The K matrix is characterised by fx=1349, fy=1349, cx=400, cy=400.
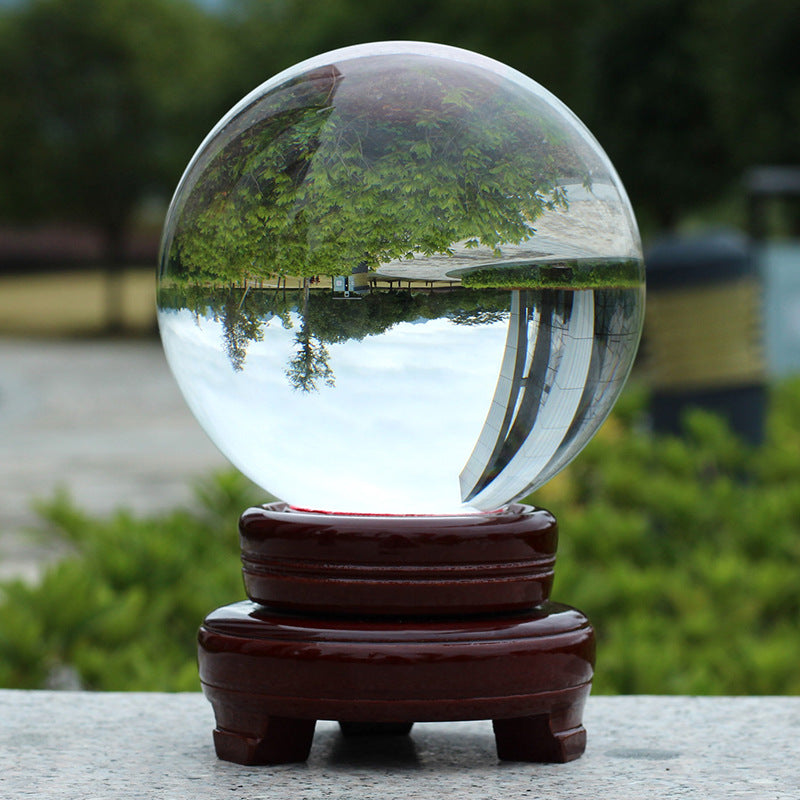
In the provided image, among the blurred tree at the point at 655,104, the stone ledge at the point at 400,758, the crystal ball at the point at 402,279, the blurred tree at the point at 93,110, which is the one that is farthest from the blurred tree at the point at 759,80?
the crystal ball at the point at 402,279

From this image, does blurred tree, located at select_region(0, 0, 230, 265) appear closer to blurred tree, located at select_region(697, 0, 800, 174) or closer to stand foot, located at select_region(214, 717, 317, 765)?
blurred tree, located at select_region(697, 0, 800, 174)

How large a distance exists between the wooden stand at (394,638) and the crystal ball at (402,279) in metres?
0.10

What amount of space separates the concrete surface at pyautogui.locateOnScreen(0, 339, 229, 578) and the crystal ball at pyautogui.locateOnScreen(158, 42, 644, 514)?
3905mm

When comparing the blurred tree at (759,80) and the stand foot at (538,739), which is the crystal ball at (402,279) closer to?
the stand foot at (538,739)

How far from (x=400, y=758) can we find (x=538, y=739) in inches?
10.3

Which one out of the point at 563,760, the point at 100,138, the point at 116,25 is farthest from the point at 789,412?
the point at 116,25

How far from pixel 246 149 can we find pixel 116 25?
35366 millimetres

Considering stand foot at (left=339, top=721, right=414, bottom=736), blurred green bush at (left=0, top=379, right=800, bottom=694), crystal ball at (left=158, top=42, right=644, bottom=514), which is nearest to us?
crystal ball at (left=158, top=42, right=644, bottom=514)

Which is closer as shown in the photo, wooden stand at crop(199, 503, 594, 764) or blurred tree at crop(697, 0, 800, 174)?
wooden stand at crop(199, 503, 594, 764)

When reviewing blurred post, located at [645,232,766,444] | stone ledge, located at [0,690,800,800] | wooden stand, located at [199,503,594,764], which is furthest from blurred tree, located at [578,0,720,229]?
wooden stand, located at [199,503,594,764]

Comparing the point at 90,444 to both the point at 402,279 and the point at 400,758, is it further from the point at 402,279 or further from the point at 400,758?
the point at 402,279

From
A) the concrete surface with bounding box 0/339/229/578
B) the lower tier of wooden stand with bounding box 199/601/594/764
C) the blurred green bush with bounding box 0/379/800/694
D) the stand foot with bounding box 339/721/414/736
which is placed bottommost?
the concrete surface with bounding box 0/339/229/578

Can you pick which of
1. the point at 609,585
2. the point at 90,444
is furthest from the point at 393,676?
the point at 90,444

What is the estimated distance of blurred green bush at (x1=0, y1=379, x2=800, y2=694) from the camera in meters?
3.76
